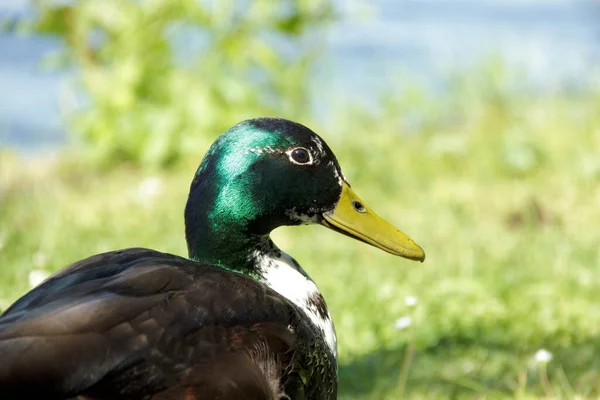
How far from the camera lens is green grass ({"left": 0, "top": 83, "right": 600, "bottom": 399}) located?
11.9 feet

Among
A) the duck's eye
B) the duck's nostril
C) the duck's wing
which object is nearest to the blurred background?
the duck's nostril

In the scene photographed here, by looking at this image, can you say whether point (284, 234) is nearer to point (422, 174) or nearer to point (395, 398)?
point (422, 174)

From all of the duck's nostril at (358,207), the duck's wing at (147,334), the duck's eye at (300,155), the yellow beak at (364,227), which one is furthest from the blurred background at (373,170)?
the duck's wing at (147,334)

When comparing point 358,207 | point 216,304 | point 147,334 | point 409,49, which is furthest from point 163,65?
point 409,49

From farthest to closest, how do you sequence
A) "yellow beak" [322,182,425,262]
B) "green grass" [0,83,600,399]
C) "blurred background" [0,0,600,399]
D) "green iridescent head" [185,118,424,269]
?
"blurred background" [0,0,600,399]
"green grass" [0,83,600,399]
"yellow beak" [322,182,425,262]
"green iridescent head" [185,118,424,269]

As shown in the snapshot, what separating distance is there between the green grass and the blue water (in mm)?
745

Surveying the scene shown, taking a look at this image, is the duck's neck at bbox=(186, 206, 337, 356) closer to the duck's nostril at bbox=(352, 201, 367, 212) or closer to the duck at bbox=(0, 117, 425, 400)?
the duck at bbox=(0, 117, 425, 400)

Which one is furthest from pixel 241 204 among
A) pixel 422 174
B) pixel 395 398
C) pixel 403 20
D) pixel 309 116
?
pixel 403 20

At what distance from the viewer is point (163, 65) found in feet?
20.4

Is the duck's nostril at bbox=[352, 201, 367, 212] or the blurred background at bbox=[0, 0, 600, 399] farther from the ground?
the blurred background at bbox=[0, 0, 600, 399]

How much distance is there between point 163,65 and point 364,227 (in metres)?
3.59

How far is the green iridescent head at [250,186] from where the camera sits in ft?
8.98

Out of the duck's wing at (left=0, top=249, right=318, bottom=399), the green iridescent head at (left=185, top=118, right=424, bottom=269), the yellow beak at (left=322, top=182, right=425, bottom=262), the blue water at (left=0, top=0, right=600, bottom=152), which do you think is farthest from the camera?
the blue water at (left=0, top=0, right=600, bottom=152)

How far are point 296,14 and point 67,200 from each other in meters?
1.84
